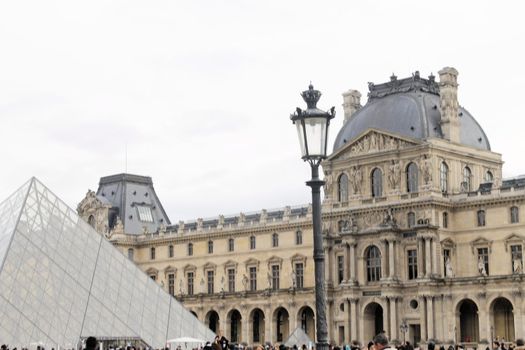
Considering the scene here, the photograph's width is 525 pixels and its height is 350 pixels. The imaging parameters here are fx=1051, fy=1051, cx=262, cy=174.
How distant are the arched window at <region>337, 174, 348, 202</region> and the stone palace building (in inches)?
4.2

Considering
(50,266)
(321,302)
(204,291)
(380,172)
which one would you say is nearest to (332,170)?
(380,172)

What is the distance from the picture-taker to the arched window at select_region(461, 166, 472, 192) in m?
63.9

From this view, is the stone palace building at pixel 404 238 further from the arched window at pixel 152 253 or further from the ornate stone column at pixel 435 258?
the arched window at pixel 152 253

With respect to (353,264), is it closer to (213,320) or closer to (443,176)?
(443,176)

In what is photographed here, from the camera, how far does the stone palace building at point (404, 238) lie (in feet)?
195

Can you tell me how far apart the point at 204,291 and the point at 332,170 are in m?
16.1

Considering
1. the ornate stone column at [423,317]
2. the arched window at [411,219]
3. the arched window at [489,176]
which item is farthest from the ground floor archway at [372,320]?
the arched window at [489,176]

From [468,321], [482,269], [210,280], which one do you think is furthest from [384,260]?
[210,280]

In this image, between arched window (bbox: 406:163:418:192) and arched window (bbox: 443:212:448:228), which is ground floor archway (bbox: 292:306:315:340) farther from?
arched window (bbox: 443:212:448:228)

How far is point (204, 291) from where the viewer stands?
253ft

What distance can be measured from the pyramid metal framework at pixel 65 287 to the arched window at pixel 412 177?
21.1m

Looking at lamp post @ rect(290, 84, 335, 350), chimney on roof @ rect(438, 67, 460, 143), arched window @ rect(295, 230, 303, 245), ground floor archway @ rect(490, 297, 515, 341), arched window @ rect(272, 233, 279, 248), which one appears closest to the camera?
lamp post @ rect(290, 84, 335, 350)

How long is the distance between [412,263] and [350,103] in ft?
44.0

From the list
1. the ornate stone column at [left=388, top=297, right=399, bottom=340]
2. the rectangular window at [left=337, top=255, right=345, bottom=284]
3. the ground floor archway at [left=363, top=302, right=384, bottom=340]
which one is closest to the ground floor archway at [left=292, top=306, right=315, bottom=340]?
the rectangular window at [left=337, top=255, right=345, bottom=284]
